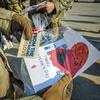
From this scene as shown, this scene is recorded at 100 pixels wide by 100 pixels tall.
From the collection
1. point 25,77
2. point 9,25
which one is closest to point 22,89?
point 25,77

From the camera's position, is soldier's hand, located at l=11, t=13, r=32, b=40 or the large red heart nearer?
soldier's hand, located at l=11, t=13, r=32, b=40

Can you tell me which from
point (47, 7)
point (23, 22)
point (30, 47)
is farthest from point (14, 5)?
point (23, 22)

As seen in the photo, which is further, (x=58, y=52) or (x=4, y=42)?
(x=4, y=42)

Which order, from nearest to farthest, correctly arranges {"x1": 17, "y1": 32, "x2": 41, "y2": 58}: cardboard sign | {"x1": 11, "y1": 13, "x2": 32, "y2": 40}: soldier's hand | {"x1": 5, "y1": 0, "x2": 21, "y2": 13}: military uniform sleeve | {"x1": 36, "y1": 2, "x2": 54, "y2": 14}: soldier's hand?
{"x1": 11, "y1": 13, "x2": 32, "y2": 40}: soldier's hand, {"x1": 17, "y1": 32, "x2": 41, "y2": 58}: cardboard sign, {"x1": 36, "y1": 2, "x2": 54, "y2": 14}: soldier's hand, {"x1": 5, "y1": 0, "x2": 21, "y2": 13}: military uniform sleeve

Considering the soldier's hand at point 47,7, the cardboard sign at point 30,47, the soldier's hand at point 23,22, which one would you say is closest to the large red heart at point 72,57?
the cardboard sign at point 30,47

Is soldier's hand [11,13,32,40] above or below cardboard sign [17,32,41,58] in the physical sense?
above

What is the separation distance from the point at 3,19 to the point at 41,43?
422 mm

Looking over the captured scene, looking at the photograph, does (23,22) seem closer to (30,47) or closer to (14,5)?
(30,47)

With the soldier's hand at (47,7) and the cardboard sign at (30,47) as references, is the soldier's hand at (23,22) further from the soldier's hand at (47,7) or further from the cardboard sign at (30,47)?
the soldier's hand at (47,7)

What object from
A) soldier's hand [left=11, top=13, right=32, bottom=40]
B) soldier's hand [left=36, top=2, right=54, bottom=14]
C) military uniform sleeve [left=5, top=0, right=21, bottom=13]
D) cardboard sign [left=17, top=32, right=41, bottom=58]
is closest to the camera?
soldier's hand [left=11, top=13, right=32, bottom=40]

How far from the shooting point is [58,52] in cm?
335

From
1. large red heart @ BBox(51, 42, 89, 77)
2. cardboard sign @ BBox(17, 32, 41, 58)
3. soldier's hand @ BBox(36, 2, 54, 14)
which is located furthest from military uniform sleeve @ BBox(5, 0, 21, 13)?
large red heart @ BBox(51, 42, 89, 77)

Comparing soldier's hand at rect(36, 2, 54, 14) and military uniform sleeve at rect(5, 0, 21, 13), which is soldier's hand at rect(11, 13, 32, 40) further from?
military uniform sleeve at rect(5, 0, 21, 13)

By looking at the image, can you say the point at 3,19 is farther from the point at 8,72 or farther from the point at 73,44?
the point at 73,44
